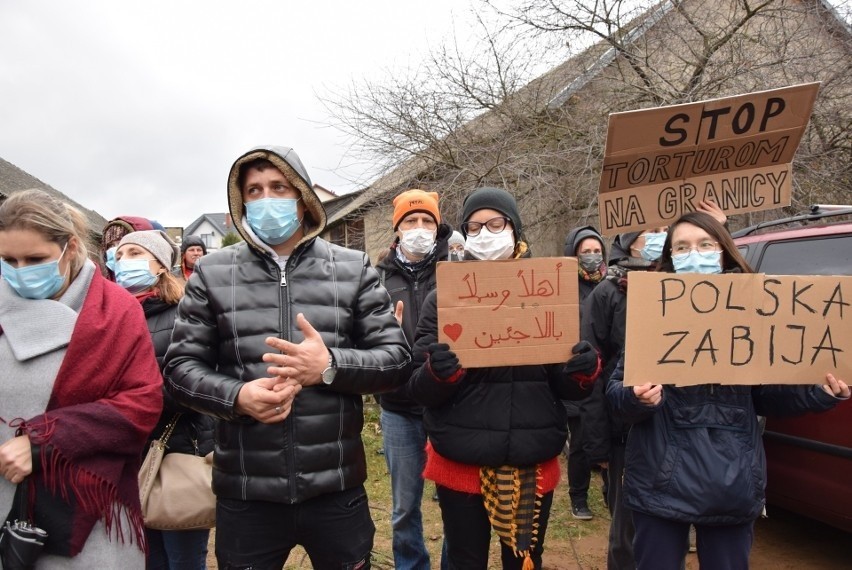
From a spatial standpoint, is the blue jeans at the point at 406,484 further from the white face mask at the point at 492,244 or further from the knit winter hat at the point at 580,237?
the knit winter hat at the point at 580,237

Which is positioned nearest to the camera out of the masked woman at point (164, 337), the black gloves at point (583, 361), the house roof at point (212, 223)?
the black gloves at point (583, 361)

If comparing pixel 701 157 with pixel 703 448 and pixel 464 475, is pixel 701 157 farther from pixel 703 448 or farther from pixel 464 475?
pixel 464 475

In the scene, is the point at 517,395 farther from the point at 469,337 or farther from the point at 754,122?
the point at 754,122

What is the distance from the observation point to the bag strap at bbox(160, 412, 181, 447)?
8.91 ft

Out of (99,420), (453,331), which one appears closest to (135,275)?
(99,420)

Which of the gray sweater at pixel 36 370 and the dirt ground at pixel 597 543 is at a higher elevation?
the gray sweater at pixel 36 370

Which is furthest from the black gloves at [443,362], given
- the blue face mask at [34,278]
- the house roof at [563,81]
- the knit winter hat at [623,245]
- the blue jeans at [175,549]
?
the house roof at [563,81]

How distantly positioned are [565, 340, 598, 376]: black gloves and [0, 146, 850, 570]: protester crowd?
0.01 metres

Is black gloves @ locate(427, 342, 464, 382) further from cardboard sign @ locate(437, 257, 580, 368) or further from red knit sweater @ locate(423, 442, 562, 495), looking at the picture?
red knit sweater @ locate(423, 442, 562, 495)

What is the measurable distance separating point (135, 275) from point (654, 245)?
2.85 m

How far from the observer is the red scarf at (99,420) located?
76.6 inches

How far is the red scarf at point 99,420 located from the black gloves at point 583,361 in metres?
1.59

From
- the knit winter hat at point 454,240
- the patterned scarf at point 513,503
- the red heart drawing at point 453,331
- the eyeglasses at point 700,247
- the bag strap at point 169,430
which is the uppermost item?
the knit winter hat at point 454,240

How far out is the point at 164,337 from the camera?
2811mm
